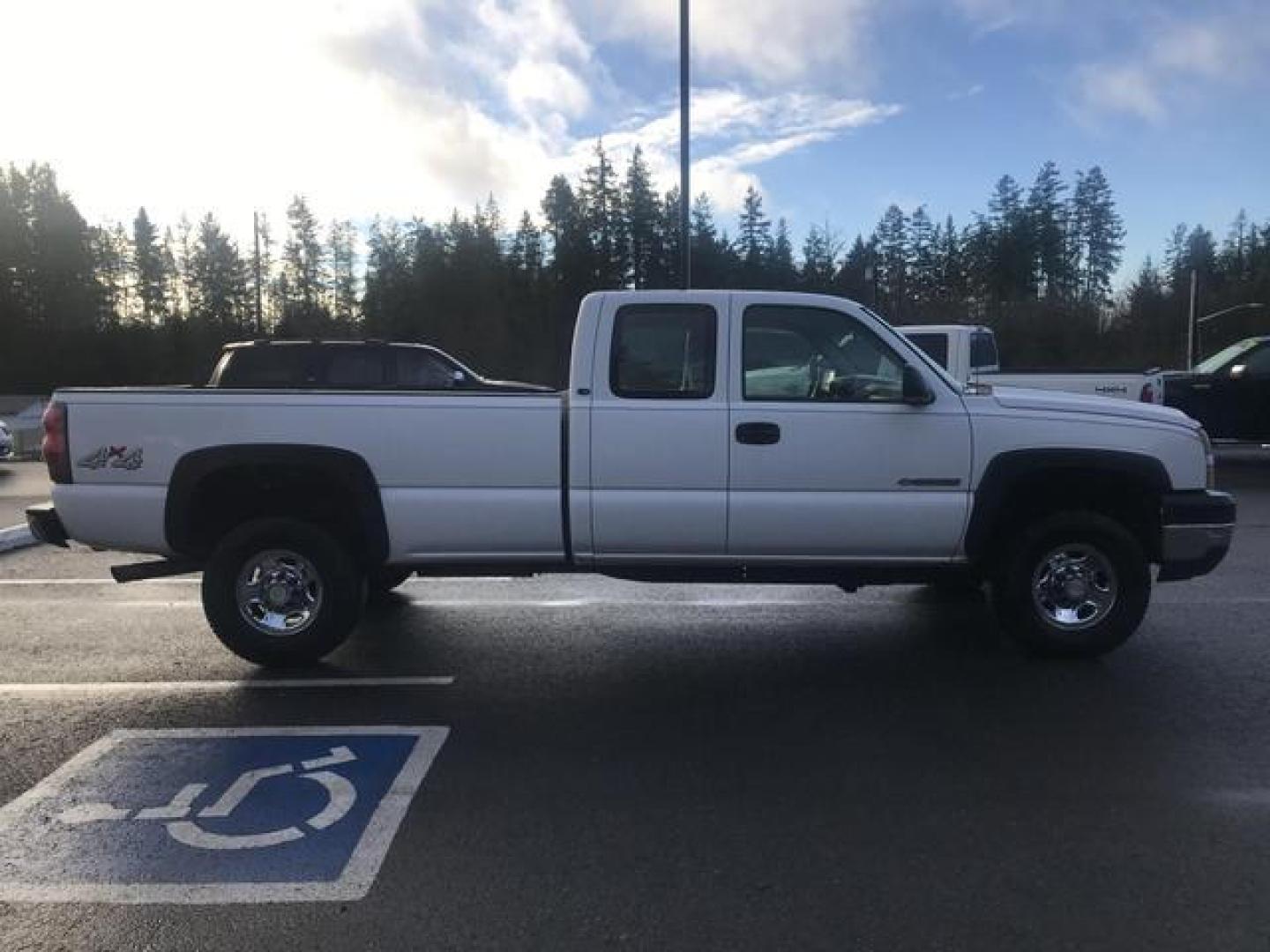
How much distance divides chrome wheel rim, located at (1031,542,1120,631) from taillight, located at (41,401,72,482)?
532cm

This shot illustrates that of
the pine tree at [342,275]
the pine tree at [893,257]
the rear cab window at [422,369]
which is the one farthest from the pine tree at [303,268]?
the rear cab window at [422,369]

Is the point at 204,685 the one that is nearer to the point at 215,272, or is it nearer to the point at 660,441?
the point at 660,441

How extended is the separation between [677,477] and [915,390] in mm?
1334

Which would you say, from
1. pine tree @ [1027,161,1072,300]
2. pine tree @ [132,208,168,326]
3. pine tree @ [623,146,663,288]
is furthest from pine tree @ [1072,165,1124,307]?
pine tree @ [132,208,168,326]

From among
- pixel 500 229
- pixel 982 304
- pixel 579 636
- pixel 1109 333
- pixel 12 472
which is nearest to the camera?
pixel 579 636

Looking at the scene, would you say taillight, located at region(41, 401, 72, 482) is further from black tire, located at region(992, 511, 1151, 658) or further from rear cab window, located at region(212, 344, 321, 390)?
rear cab window, located at region(212, 344, 321, 390)

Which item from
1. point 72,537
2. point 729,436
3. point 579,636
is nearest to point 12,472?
point 72,537

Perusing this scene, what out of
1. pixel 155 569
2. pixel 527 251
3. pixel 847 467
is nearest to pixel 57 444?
pixel 155 569

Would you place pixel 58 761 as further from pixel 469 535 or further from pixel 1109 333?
pixel 1109 333

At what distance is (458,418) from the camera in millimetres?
5414

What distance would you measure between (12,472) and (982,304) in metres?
66.1

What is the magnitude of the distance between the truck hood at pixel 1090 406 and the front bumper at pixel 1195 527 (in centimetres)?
42

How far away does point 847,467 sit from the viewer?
548 cm

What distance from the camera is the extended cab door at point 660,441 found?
17.9ft
